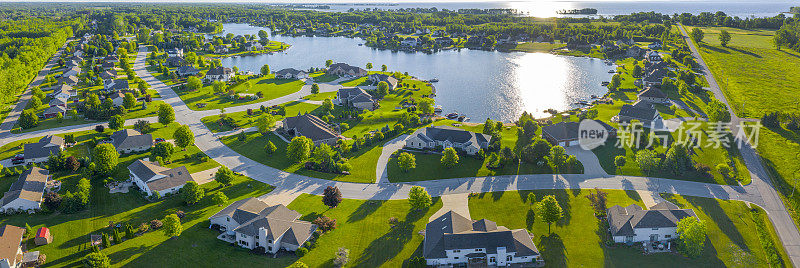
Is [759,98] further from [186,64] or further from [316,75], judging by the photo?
[186,64]

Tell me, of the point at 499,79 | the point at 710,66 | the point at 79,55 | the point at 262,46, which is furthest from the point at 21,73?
the point at 710,66

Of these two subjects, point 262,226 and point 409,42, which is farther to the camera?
point 409,42

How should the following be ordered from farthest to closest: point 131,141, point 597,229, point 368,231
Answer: point 131,141
point 368,231
point 597,229

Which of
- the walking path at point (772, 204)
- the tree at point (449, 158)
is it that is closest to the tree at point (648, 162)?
the walking path at point (772, 204)

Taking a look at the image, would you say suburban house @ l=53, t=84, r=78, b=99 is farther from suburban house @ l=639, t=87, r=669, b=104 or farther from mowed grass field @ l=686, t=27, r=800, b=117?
mowed grass field @ l=686, t=27, r=800, b=117

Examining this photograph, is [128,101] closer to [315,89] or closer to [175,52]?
[315,89]

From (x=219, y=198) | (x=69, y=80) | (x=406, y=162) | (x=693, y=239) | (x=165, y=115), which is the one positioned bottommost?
(x=219, y=198)

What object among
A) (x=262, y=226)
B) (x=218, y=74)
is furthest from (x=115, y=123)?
(x=262, y=226)

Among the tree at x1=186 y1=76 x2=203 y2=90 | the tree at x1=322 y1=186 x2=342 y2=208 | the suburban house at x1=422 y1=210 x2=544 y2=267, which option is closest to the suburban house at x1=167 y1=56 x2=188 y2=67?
the tree at x1=186 y1=76 x2=203 y2=90
